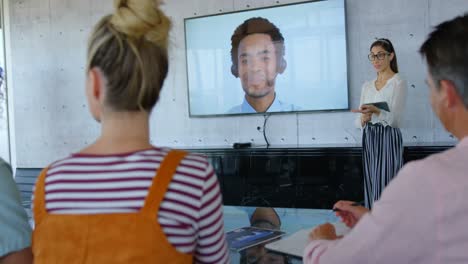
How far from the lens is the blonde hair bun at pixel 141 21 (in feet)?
2.57

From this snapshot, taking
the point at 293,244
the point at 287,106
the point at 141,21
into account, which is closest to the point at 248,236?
the point at 293,244

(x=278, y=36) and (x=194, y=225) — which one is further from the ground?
(x=278, y=36)

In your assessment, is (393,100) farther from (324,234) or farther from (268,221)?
(324,234)

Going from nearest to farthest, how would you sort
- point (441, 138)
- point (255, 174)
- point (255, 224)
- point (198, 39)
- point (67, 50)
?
point (255, 224)
point (441, 138)
point (255, 174)
point (198, 39)
point (67, 50)

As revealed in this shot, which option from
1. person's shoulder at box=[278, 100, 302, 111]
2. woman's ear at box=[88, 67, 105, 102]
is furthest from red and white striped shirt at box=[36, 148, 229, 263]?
person's shoulder at box=[278, 100, 302, 111]

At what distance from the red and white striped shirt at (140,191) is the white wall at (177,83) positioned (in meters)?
3.04

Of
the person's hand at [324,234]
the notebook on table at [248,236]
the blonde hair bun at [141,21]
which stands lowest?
the notebook on table at [248,236]

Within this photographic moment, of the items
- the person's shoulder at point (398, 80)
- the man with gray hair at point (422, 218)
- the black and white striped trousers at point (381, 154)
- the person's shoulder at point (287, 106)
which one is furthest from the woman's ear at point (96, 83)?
the person's shoulder at point (287, 106)

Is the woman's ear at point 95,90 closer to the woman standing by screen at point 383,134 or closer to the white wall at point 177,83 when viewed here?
the woman standing by screen at point 383,134

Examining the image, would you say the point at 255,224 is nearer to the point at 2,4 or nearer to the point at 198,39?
the point at 198,39

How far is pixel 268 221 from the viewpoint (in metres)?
1.85

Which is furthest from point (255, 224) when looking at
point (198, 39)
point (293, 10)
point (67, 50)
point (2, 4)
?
point (2, 4)

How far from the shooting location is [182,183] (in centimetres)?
75

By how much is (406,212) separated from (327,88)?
4004 mm
